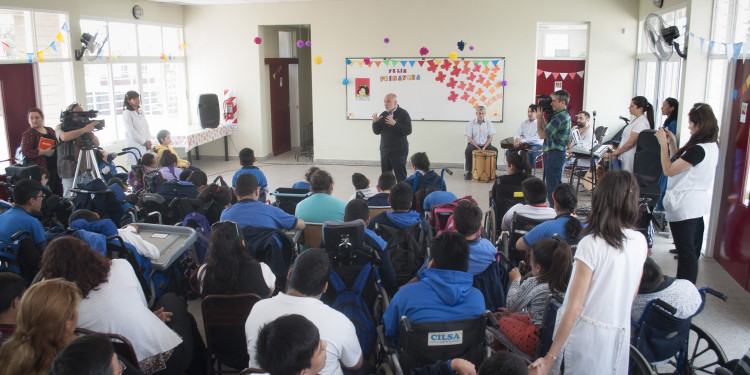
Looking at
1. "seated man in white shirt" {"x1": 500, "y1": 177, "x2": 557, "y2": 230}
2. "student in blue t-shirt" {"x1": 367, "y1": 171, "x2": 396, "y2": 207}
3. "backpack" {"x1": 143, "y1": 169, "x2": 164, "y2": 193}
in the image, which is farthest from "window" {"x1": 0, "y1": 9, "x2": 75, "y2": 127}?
"seated man in white shirt" {"x1": 500, "y1": 177, "x2": 557, "y2": 230}

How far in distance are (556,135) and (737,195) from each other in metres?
1.86

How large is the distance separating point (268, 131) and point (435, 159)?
3.30m

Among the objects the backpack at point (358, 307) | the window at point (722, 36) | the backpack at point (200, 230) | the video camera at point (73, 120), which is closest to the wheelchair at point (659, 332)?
the backpack at point (358, 307)

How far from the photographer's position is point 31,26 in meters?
7.28

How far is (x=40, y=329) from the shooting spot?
204 cm

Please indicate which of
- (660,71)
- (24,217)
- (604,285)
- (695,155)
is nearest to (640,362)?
(604,285)

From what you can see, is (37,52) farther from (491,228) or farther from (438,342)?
(438,342)

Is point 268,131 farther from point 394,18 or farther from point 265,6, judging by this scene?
point 394,18

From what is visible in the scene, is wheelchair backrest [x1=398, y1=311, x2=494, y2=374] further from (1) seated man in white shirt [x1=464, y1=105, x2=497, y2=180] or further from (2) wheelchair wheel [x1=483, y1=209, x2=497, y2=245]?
(1) seated man in white shirt [x1=464, y1=105, x2=497, y2=180]

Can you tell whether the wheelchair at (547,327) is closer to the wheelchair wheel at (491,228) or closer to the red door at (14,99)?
the wheelchair wheel at (491,228)

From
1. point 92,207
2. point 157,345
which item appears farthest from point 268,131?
point 157,345

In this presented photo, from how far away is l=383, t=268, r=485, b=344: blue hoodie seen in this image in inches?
98.3

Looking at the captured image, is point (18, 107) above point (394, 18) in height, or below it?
below

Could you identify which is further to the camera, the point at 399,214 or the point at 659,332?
the point at 399,214
